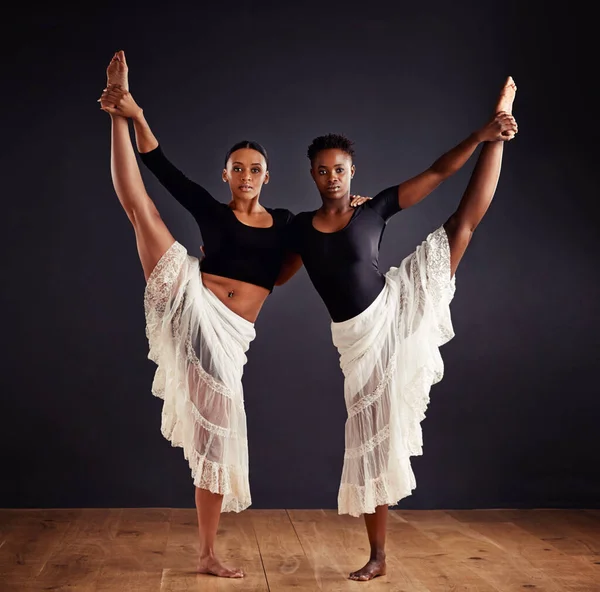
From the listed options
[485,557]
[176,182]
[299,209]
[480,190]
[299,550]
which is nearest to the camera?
[480,190]

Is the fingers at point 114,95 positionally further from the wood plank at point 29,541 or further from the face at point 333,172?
the wood plank at point 29,541

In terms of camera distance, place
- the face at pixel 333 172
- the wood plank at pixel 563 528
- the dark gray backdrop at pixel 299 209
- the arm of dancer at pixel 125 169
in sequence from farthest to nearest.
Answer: the dark gray backdrop at pixel 299 209 → the wood plank at pixel 563 528 → the face at pixel 333 172 → the arm of dancer at pixel 125 169

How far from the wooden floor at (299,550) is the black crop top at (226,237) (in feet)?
3.40

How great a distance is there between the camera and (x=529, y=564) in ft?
9.71

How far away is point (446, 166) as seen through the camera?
2.86 m

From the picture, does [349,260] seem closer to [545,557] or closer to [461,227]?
[461,227]

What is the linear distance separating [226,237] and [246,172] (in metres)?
0.25

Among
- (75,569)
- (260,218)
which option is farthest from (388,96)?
(75,569)

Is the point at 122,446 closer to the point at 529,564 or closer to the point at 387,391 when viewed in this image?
the point at 387,391

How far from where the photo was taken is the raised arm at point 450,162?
2791 millimetres

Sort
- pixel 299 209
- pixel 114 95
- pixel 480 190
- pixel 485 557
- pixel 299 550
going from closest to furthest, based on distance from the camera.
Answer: pixel 114 95 < pixel 480 190 < pixel 485 557 < pixel 299 550 < pixel 299 209

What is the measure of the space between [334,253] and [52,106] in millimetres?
1851

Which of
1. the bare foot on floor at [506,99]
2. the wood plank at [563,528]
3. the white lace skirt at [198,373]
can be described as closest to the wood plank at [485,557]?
the wood plank at [563,528]

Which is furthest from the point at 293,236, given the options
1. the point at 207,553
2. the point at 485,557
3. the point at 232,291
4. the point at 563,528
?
the point at 563,528
